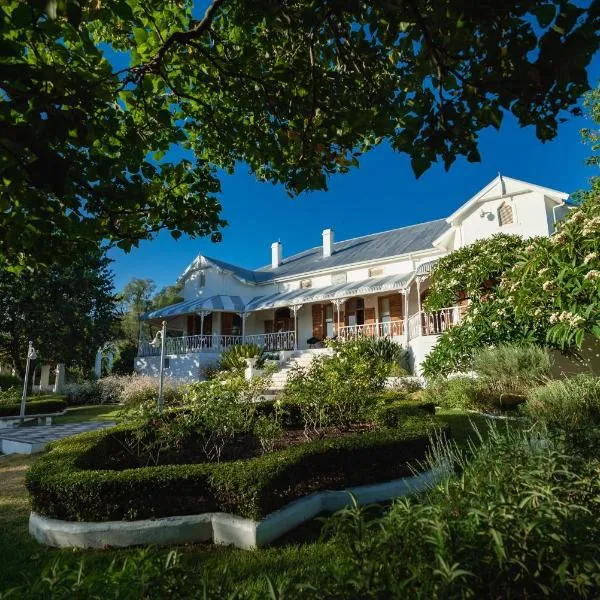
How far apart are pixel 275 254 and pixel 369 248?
8.22 metres

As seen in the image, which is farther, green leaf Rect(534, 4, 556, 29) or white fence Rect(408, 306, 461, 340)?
white fence Rect(408, 306, 461, 340)

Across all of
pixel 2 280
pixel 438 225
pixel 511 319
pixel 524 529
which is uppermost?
pixel 438 225

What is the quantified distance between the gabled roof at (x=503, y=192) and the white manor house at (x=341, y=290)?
40mm

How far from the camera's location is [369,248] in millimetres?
25734

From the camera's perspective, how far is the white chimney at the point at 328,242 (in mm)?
27938

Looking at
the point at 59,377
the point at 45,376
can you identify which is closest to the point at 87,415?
the point at 59,377

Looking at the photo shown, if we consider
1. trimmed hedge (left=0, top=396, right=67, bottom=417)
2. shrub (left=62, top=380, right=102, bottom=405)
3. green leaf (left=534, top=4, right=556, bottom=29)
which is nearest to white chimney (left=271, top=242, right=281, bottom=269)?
shrub (left=62, top=380, right=102, bottom=405)

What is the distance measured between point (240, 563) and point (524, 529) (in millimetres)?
2416

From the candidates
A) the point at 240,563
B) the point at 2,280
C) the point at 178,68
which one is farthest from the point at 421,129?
the point at 2,280

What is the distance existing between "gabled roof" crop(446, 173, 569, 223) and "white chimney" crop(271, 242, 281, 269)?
14.8 meters

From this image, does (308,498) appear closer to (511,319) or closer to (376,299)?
(511,319)

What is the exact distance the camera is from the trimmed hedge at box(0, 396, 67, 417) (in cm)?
1559

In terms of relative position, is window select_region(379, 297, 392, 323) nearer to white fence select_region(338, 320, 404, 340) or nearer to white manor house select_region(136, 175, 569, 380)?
white manor house select_region(136, 175, 569, 380)

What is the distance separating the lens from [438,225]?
24.4 m
